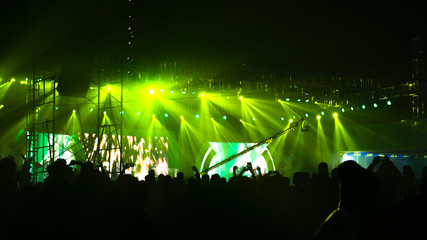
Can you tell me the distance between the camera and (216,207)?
6309 mm

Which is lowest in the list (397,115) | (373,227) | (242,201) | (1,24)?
(242,201)

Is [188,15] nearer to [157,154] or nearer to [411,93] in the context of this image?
[411,93]

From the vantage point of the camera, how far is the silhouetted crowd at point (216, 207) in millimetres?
2674

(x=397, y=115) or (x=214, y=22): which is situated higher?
(x=214, y=22)

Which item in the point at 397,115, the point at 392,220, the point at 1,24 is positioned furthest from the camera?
the point at 397,115

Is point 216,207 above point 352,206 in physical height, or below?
below

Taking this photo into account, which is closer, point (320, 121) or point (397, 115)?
point (397, 115)

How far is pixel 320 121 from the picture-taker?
82.7 feet

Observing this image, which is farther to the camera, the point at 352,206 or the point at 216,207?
the point at 216,207

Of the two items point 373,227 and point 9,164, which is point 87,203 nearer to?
point 9,164

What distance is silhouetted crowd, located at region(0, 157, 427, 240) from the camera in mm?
2674

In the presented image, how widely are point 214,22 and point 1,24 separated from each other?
228 inches

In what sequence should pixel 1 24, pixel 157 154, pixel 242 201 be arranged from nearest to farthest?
pixel 242 201
pixel 1 24
pixel 157 154

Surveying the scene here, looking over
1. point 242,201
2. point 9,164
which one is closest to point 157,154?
point 242,201
